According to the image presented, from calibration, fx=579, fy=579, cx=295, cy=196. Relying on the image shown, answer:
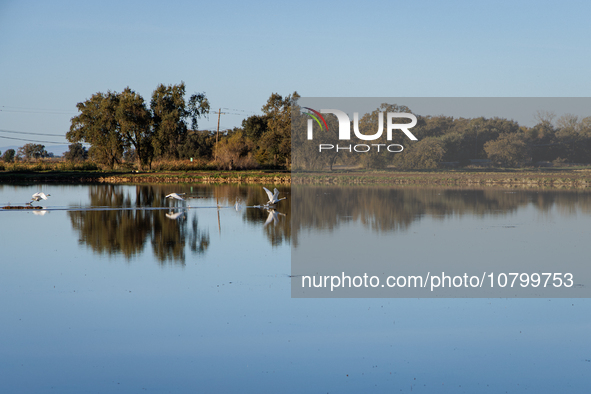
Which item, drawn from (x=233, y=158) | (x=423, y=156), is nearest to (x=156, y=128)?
(x=233, y=158)

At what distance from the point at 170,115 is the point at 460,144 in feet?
115

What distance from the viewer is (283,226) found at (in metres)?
17.6

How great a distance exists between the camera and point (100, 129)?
6203cm

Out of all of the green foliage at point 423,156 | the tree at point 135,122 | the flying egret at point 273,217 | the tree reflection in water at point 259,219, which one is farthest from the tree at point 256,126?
the flying egret at point 273,217

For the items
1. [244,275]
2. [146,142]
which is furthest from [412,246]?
[146,142]

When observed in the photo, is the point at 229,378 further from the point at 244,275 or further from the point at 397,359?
the point at 244,275

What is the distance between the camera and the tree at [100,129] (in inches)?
2416

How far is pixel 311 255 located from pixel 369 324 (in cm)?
501

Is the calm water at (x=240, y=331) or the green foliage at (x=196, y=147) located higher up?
the green foliage at (x=196, y=147)

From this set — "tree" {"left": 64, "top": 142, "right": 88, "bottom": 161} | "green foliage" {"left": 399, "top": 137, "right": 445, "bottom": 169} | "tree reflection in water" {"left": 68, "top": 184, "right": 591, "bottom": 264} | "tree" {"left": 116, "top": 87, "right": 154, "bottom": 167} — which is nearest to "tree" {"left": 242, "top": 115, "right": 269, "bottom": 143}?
"tree" {"left": 116, "top": 87, "right": 154, "bottom": 167}

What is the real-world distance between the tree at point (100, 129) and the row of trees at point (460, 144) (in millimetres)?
19194

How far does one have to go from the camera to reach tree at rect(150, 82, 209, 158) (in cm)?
6011

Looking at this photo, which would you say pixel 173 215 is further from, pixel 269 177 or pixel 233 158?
pixel 233 158

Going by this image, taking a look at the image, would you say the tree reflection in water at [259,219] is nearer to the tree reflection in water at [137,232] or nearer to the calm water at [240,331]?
the tree reflection in water at [137,232]
